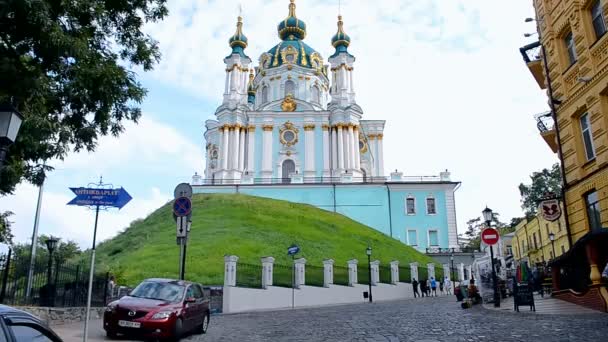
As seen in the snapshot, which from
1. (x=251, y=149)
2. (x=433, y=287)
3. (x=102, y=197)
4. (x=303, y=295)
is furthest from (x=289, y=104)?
(x=102, y=197)

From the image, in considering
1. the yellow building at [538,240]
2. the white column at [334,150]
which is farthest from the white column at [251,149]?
the yellow building at [538,240]

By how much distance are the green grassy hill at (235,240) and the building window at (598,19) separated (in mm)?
19436

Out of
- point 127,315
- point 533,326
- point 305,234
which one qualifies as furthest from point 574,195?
point 305,234

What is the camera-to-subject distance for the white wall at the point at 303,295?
22594 millimetres

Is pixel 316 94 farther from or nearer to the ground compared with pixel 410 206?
farther from the ground

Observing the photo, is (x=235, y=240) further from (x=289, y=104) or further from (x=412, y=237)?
(x=289, y=104)

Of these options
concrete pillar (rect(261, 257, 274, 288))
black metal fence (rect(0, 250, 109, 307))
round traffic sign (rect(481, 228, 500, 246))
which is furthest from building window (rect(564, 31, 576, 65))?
black metal fence (rect(0, 250, 109, 307))

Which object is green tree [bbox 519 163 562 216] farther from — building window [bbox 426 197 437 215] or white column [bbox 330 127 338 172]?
white column [bbox 330 127 338 172]

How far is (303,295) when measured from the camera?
26.9 metres

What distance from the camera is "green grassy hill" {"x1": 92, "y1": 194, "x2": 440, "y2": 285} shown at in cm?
2938

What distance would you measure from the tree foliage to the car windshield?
11.4ft

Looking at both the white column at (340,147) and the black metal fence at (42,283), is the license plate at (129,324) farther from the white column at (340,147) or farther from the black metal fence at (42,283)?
the white column at (340,147)

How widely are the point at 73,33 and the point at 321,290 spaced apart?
20.5 metres

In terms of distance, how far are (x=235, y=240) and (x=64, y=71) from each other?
25.7 meters
